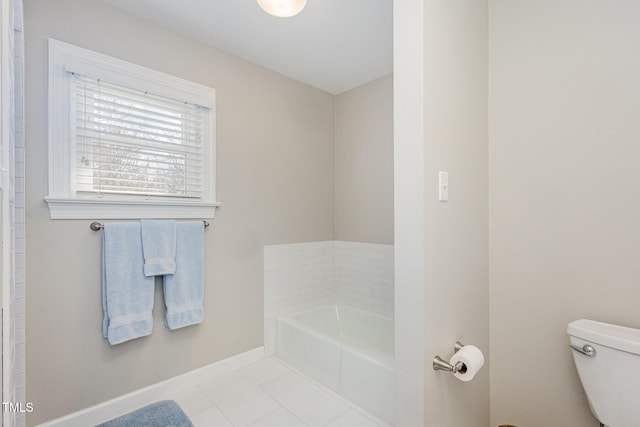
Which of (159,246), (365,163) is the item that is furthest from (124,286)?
(365,163)

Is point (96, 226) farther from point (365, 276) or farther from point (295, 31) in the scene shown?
point (365, 276)

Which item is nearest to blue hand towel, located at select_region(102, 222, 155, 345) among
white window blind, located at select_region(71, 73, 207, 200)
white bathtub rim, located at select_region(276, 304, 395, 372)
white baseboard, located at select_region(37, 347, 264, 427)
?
white window blind, located at select_region(71, 73, 207, 200)

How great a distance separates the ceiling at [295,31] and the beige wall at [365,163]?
302mm

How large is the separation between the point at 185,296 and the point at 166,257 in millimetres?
296

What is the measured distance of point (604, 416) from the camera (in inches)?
A: 46.0

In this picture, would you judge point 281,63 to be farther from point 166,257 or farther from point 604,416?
point 604,416

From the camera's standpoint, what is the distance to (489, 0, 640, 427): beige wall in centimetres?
126

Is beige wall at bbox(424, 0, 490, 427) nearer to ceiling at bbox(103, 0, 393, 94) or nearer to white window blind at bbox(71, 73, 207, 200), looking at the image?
ceiling at bbox(103, 0, 393, 94)

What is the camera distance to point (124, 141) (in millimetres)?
1784

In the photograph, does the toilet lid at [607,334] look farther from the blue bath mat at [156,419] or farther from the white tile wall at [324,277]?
the blue bath mat at [156,419]

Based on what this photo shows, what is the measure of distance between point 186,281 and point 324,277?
4.38ft

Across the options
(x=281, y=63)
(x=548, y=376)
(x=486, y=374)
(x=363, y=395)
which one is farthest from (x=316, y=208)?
(x=548, y=376)

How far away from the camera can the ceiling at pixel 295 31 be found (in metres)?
1.74

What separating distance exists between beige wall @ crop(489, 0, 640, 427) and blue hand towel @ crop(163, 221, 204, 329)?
182 centimetres
